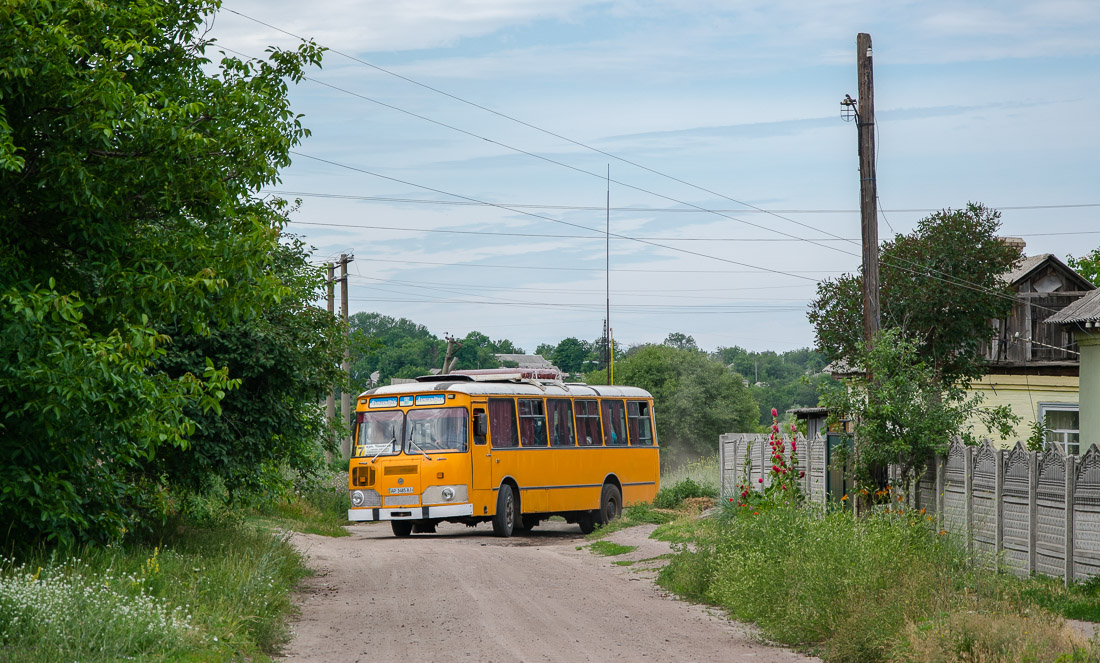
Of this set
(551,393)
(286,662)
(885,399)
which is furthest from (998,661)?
(551,393)

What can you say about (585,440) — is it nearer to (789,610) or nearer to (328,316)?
(328,316)

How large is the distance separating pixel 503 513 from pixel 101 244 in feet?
49.8

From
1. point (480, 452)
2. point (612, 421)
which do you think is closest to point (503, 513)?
point (480, 452)

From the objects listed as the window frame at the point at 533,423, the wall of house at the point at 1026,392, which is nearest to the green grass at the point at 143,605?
the window frame at the point at 533,423

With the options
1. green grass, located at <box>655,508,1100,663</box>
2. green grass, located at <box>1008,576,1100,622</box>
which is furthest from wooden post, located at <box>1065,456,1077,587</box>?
green grass, located at <box>655,508,1100,663</box>

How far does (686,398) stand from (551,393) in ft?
139

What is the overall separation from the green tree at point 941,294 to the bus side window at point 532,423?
22.9 feet

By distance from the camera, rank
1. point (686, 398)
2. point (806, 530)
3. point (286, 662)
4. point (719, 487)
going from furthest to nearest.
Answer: point (686, 398), point (719, 487), point (806, 530), point (286, 662)

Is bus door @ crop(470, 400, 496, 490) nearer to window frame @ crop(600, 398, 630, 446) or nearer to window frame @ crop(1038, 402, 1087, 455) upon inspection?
window frame @ crop(600, 398, 630, 446)

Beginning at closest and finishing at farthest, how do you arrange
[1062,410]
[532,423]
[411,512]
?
[411,512], [532,423], [1062,410]

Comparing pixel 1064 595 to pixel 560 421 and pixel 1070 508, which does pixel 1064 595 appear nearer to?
pixel 1070 508

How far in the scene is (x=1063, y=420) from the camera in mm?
31453

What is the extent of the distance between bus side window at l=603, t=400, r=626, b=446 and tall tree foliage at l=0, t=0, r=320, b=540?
58.0ft

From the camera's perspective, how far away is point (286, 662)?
32.1ft
